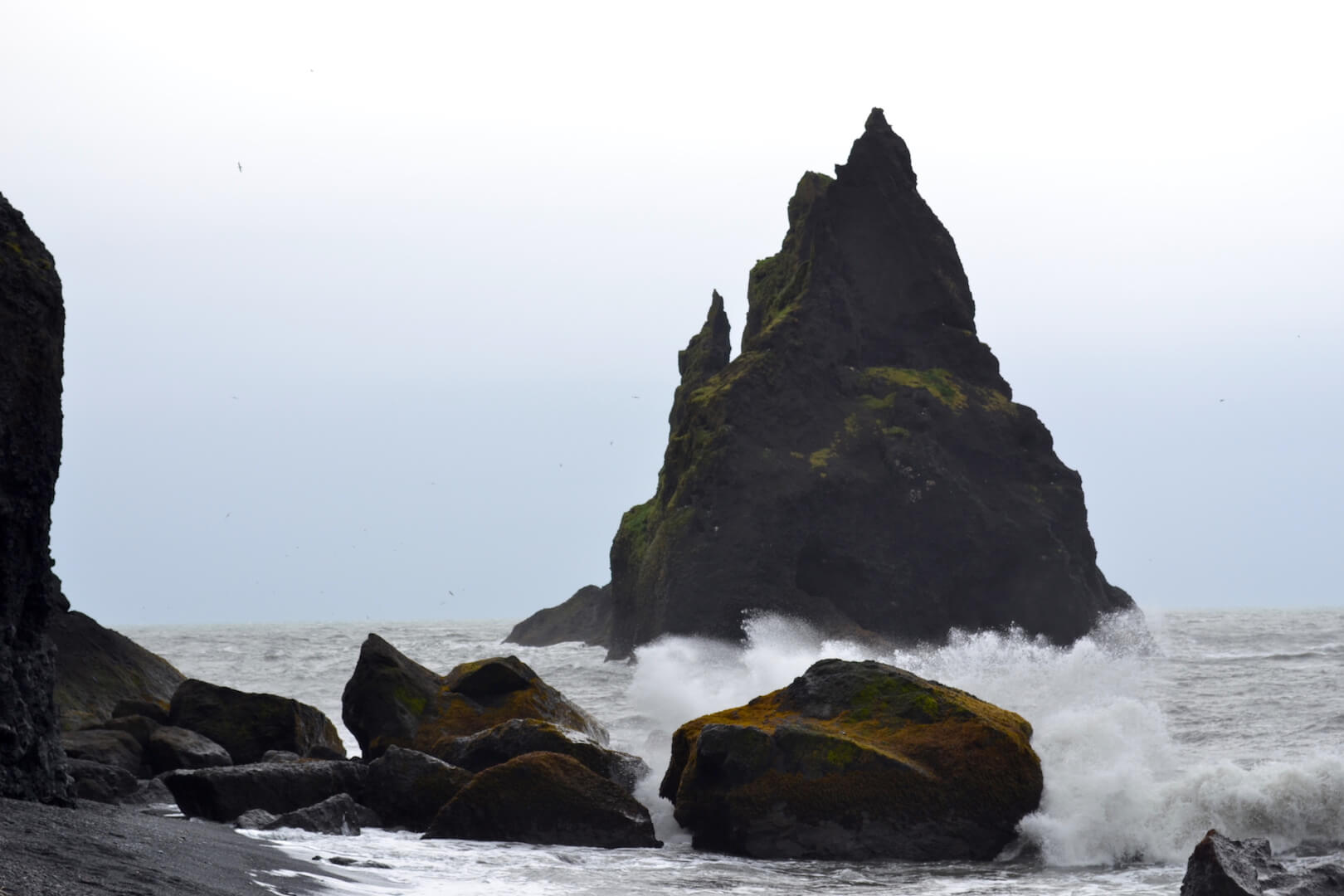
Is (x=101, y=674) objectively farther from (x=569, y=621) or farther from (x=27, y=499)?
(x=569, y=621)

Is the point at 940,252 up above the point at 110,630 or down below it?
above

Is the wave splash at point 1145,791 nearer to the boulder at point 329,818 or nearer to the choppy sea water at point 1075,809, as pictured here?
the choppy sea water at point 1075,809

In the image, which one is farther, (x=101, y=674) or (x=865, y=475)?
(x=865, y=475)

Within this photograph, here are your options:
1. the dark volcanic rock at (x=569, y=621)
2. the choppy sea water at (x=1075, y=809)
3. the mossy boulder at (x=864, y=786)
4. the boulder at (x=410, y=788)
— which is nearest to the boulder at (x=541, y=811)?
the choppy sea water at (x=1075, y=809)

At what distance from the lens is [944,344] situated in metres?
62.8

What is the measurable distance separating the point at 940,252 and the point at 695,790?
182 ft

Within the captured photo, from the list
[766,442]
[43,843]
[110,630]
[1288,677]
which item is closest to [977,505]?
[766,442]

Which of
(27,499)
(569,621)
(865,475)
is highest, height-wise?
(865,475)

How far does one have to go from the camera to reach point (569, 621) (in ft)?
313

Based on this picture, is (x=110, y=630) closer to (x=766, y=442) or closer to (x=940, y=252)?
(x=766, y=442)

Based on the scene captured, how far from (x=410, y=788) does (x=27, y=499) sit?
580 cm

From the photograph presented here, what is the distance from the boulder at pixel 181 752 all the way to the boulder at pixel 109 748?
0.15m

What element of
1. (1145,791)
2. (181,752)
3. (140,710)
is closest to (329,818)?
(181,752)

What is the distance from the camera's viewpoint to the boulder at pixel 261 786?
1303 centimetres
